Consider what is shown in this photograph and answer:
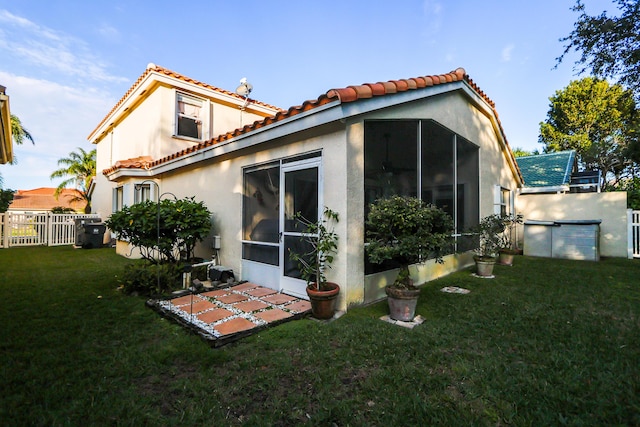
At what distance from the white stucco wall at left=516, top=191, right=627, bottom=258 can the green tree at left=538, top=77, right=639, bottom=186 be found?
14.6 metres

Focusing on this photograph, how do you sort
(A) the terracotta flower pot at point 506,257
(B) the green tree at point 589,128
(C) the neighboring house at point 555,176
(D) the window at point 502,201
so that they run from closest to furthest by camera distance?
(A) the terracotta flower pot at point 506,257, (D) the window at point 502,201, (C) the neighboring house at point 555,176, (B) the green tree at point 589,128

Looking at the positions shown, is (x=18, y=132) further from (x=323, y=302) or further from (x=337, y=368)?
(x=337, y=368)

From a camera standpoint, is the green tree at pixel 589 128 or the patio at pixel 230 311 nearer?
the patio at pixel 230 311

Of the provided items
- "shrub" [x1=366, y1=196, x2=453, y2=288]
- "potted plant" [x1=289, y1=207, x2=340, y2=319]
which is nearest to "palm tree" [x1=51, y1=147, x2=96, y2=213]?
"potted plant" [x1=289, y1=207, x2=340, y2=319]

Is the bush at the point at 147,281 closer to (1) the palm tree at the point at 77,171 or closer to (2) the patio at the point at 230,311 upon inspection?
(2) the patio at the point at 230,311

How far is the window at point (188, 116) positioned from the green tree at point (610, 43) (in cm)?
1223

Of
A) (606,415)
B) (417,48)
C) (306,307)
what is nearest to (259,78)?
(417,48)

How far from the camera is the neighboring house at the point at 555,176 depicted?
36.9ft

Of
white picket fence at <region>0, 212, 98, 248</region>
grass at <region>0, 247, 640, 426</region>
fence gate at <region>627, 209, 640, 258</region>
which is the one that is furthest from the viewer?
white picket fence at <region>0, 212, 98, 248</region>

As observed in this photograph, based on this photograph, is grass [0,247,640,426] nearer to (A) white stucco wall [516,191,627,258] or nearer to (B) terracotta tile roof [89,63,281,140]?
(A) white stucco wall [516,191,627,258]

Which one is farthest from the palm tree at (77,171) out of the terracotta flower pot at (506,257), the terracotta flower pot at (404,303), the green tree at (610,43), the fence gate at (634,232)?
the fence gate at (634,232)

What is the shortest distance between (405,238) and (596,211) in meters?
10.2

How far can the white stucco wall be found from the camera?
9227mm

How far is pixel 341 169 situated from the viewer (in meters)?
4.09
